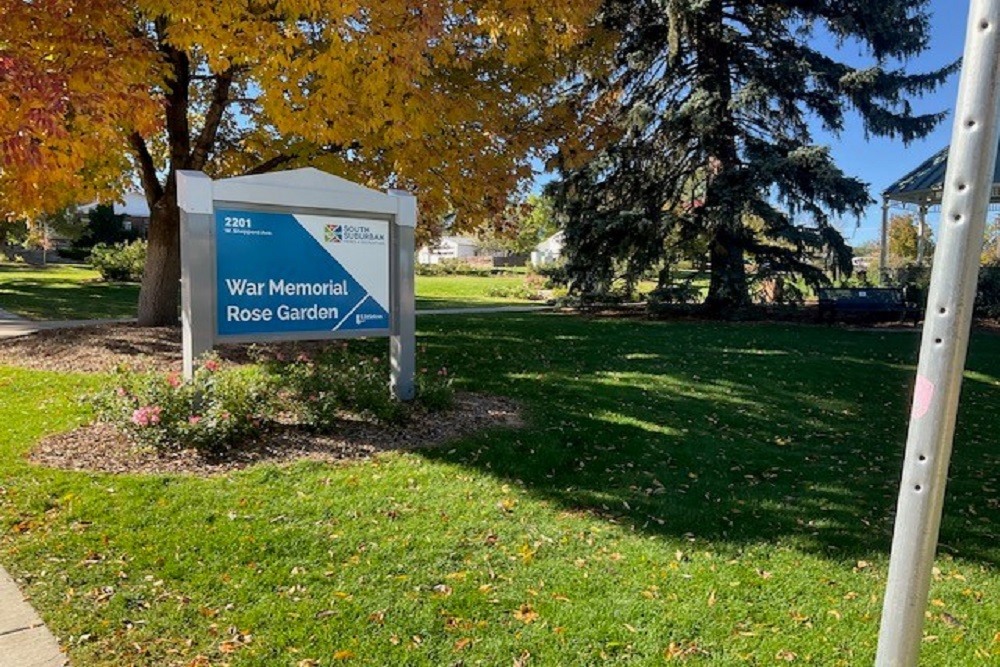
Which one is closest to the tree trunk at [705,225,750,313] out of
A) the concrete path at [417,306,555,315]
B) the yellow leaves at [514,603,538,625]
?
the concrete path at [417,306,555,315]

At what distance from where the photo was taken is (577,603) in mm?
3430

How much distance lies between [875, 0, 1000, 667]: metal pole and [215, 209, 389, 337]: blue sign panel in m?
5.24

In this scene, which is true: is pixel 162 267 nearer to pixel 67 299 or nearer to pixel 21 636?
pixel 21 636

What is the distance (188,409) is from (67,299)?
53.3 ft

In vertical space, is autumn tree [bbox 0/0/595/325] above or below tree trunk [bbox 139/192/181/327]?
above

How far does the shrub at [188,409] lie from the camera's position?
5.20 metres

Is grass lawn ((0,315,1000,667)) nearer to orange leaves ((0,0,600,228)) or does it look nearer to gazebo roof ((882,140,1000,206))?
orange leaves ((0,0,600,228))

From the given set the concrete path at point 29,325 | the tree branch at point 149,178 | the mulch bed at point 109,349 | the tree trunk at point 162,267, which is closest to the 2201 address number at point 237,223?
the mulch bed at point 109,349

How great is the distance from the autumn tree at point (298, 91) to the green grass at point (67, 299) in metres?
5.67

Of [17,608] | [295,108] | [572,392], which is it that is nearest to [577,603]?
[17,608]

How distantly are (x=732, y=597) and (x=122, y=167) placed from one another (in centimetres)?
1053

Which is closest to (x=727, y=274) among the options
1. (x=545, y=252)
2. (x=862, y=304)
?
(x=862, y=304)

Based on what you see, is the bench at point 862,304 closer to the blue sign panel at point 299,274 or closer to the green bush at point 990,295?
the green bush at point 990,295

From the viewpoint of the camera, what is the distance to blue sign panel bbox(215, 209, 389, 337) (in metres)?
5.87
